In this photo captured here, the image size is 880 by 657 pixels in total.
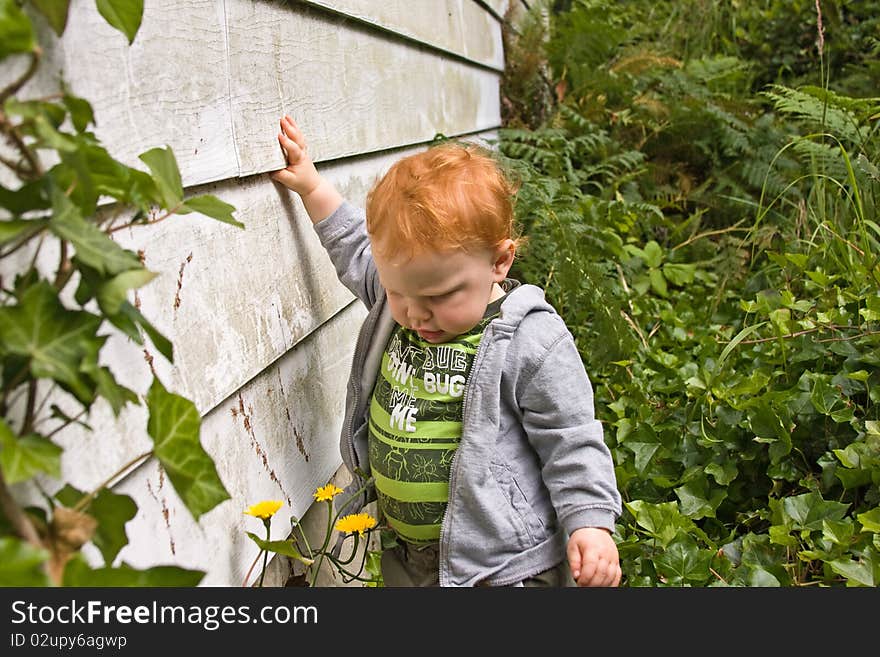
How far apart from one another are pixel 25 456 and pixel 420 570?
1.22 metres

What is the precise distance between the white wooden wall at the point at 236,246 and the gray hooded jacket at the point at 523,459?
13.9 inches

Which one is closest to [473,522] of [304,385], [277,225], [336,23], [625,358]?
[304,385]

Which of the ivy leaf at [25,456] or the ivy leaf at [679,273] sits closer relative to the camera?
the ivy leaf at [25,456]

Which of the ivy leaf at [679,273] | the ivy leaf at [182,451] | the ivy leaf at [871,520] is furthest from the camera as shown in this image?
the ivy leaf at [679,273]

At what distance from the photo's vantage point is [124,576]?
0.83 meters

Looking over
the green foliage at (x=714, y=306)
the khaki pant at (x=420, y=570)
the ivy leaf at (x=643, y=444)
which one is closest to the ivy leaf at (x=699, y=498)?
the green foliage at (x=714, y=306)

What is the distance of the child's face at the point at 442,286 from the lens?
154 centimetres

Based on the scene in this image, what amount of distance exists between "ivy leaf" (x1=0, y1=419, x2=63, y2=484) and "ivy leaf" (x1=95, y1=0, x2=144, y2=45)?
452 millimetres

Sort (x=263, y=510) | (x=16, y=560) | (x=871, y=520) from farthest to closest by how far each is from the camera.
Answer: (x=871, y=520), (x=263, y=510), (x=16, y=560)

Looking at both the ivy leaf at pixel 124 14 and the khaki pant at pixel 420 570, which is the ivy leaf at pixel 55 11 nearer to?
the ivy leaf at pixel 124 14

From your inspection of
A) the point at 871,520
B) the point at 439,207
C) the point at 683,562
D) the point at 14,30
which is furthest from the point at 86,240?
the point at 871,520

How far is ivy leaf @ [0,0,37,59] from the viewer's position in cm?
75

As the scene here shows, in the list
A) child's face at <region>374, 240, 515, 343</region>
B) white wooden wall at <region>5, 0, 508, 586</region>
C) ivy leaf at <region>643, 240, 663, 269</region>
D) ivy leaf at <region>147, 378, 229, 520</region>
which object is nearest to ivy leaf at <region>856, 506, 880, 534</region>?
child's face at <region>374, 240, 515, 343</region>

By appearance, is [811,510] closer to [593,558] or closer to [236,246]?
[593,558]
